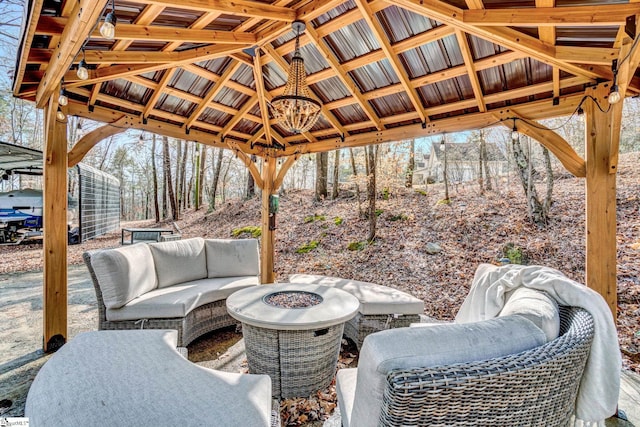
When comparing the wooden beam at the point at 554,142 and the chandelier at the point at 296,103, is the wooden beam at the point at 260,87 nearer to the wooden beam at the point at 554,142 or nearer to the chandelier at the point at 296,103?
the chandelier at the point at 296,103

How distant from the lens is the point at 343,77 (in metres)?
4.02

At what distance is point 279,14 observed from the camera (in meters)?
3.01

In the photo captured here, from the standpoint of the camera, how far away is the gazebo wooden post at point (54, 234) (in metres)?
3.40

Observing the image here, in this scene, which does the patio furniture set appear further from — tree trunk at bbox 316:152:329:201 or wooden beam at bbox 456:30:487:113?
tree trunk at bbox 316:152:329:201

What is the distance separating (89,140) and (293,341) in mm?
3573

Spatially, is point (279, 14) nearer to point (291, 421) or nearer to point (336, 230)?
point (291, 421)

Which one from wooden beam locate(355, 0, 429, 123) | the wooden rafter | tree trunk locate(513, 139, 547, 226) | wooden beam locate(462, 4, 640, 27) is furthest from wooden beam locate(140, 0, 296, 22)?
tree trunk locate(513, 139, 547, 226)

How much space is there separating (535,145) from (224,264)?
36.8 feet

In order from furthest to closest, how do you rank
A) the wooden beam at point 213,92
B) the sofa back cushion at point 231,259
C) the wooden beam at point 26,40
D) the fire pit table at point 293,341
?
1. the sofa back cushion at point 231,259
2. the wooden beam at point 213,92
3. the fire pit table at point 293,341
4. the wooden beam at point 26,40

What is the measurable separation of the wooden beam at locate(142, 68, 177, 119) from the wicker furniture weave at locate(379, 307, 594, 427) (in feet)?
14.4

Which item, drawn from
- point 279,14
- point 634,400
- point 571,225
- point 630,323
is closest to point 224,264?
point 279,14

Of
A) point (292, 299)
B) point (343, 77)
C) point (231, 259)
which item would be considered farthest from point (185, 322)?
point (343, 77)

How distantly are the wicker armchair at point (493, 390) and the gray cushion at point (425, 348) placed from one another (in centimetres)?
5

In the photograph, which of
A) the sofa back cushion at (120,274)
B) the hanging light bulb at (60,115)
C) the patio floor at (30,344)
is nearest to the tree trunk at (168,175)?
the patio floor at (30,344)
